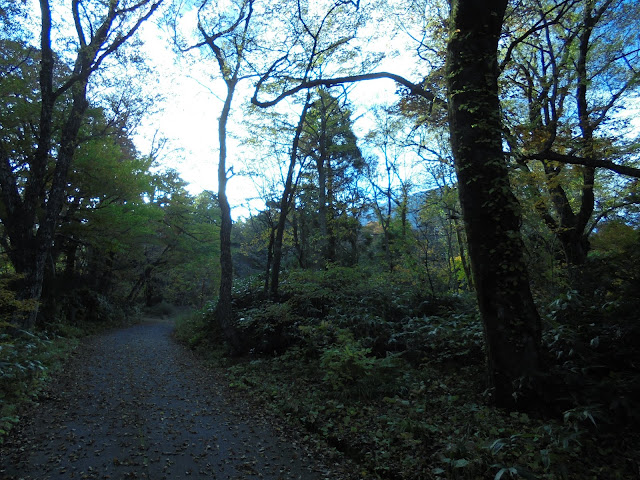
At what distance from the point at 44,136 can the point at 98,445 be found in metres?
8.94

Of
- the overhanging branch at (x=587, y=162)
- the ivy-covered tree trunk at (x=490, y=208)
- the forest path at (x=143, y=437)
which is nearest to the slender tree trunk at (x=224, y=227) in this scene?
the forest path at (x=143, y=437)

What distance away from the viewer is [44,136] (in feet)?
32.2

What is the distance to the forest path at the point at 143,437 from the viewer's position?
3.87 meters

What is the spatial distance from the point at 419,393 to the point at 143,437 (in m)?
3.77

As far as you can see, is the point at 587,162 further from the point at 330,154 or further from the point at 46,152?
the point at 330,154

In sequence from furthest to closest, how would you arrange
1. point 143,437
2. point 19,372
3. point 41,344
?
point 41,344, point 19,372, point 143,437

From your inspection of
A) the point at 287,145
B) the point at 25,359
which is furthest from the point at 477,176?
the point at 287,145

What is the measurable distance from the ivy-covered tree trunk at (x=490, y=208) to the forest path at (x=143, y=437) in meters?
2.54

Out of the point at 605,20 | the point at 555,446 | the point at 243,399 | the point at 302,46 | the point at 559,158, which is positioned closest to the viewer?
the point at 555,446

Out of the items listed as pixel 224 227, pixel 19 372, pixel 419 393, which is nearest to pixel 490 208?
pixel 419 393

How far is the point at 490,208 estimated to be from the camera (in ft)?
14.6

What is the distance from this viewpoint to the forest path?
3.87 metres

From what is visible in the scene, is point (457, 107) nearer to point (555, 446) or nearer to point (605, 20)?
point (555, 446)

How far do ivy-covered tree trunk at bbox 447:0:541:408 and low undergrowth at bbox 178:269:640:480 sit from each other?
43cm
